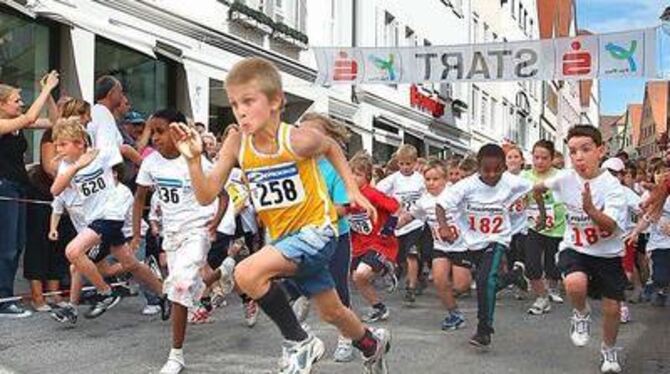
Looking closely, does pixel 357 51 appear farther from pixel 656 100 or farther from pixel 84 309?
pixel 656 100

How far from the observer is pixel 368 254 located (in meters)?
8.65

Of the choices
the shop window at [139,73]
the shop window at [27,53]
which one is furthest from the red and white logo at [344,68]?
the shop window at [27,53]

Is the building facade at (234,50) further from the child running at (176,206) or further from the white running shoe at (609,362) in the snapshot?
the white running shoe at (609,362)

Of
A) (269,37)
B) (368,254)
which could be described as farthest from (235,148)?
(269,37)

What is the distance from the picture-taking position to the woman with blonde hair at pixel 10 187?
8.06 m

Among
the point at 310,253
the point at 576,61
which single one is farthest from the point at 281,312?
the point at 576,61

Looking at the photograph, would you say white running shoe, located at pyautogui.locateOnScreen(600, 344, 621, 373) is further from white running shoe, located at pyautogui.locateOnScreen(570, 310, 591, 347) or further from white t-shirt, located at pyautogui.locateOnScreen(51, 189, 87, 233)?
white t-shirt, located at pyautogui.locateOnScreen(51, 189, 87, 233)

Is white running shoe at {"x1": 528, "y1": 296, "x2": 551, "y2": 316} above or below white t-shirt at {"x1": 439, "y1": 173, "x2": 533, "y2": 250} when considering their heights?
below

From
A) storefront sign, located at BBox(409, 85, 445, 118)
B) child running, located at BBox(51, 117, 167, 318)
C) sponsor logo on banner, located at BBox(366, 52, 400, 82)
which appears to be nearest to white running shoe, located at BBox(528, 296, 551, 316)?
child running, located at BBox(51, 117, 167, 318)

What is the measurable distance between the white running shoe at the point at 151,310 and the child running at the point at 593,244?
12.6ft

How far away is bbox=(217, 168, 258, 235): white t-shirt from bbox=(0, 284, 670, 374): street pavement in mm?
824

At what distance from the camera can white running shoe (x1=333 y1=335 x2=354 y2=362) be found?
6688mm

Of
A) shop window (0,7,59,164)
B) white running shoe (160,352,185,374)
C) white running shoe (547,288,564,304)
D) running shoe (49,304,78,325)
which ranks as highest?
shop window (0,7,59,164)

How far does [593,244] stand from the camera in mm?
6492
